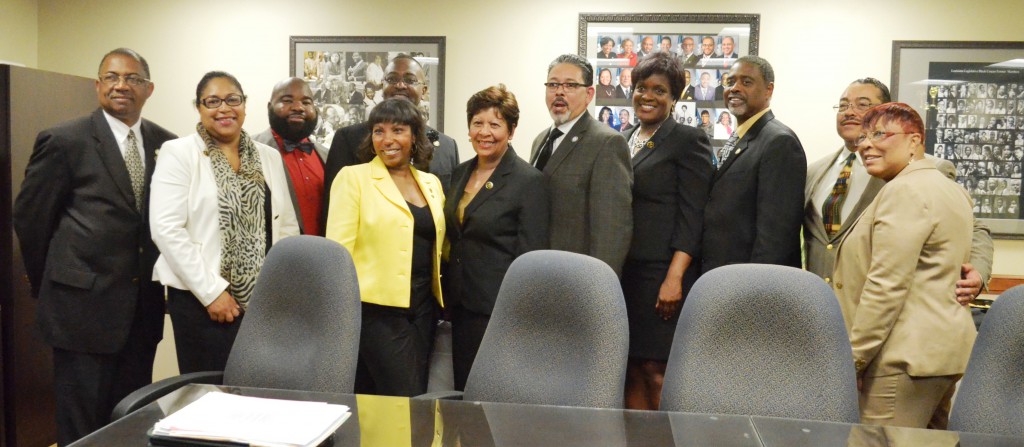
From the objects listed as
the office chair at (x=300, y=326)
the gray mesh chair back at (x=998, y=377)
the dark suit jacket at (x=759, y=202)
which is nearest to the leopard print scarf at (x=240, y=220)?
the office chair at (x=300, y=326)

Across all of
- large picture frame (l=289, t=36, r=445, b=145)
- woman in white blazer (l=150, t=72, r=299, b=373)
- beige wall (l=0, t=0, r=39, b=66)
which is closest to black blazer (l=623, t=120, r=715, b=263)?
woman in white blazer (l=150, t=72, r=299, b=373)

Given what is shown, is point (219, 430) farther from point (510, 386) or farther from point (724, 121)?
point (724, 121)

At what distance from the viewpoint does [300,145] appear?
128 inches

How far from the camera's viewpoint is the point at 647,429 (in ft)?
5.26

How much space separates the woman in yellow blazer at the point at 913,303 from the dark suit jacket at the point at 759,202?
453 millimetres

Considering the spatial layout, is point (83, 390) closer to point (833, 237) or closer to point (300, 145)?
point (300, 145)

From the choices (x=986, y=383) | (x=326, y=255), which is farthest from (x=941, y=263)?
Result: (x=326, y=255)

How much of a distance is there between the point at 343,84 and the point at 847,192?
2.70 metres

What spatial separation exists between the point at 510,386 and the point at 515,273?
0.95ft

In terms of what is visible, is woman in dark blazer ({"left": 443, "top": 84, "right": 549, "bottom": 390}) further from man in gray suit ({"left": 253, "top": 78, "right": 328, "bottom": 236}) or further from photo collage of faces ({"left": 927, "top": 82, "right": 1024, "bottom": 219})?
photo collage of faces ({"left": 927, "top": 82, "right": 1024, "bottom": 219})

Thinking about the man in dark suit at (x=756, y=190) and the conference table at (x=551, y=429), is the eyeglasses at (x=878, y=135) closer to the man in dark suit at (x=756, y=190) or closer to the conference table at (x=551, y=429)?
the man in dark suit at (x=756, y=190)

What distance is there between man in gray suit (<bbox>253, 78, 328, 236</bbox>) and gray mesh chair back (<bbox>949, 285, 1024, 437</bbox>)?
2.30 m

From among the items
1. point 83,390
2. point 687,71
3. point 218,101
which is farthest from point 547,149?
point 83,390

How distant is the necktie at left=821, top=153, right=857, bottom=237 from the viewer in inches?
111
